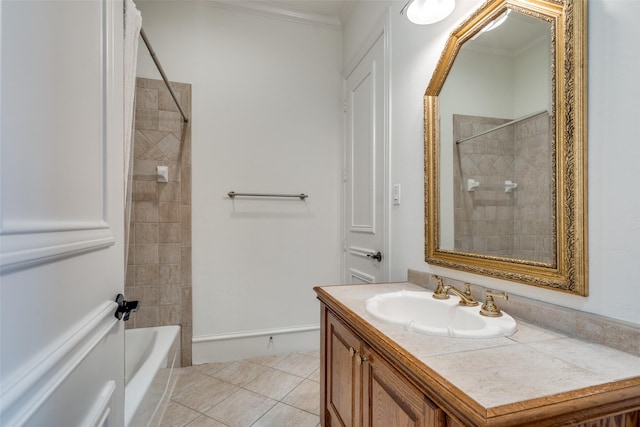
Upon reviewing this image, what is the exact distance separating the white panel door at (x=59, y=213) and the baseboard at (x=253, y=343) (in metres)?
1.44

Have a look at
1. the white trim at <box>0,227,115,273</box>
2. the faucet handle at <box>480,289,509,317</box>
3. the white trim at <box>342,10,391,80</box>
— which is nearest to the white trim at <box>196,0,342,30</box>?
the white trim at <box>342,10,391,80</box>

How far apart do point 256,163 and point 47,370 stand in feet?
6.63

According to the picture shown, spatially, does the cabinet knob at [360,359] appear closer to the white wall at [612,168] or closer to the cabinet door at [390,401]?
the cabinet door at [390,401]

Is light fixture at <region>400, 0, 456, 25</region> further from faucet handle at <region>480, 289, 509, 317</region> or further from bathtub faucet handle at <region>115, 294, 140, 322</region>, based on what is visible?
bathtub faucet handle at <region>115, 294, 140, 322</region>

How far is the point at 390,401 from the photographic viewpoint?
80 centimetres

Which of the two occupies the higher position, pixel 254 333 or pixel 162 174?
pixel 162 174

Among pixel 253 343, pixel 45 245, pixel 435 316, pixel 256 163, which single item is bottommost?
pixel 253 343

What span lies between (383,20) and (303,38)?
2.91 feet

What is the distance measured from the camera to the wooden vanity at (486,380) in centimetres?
51

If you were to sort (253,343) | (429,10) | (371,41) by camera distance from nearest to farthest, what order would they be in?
1. (429,10)
2. (371,41)
3. (253,343)

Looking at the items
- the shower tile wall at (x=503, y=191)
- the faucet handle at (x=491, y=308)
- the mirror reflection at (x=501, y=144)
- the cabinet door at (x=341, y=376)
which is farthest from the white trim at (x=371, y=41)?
the cabinet door at (x=341, y=376)

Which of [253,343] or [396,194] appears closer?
[396,194]

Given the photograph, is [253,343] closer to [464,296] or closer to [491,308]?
[464,296]

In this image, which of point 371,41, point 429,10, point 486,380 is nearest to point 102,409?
point 486,380
